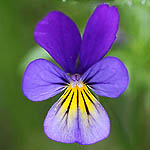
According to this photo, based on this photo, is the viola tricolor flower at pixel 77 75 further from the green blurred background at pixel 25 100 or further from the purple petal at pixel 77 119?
the green blurred background at pixel 25 100

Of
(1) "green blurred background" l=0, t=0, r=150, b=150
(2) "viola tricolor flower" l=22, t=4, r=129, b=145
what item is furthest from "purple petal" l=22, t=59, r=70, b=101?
(1) "green blurred background" l=0, t=0, r=150, b=150

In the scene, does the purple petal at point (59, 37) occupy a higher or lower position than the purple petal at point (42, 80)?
higher

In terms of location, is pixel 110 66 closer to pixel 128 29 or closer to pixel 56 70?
pixel 56 70

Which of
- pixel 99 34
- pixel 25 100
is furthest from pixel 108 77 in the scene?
pixel 25 100

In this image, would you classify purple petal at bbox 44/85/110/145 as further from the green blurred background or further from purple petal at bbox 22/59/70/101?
the green blurred background

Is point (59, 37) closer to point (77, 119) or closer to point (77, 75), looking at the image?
point (77, 75)

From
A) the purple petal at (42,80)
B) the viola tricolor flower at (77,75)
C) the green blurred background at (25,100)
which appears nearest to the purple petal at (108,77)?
the viola tricolor flower at (77,75)

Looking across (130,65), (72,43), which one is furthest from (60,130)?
(130,65)
